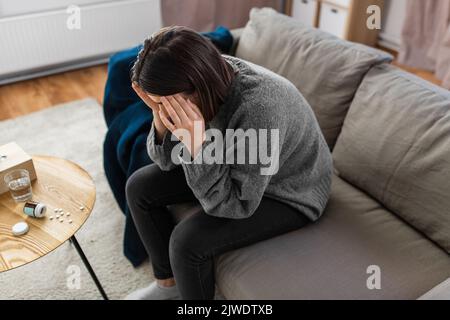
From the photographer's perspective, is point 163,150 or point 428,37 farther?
point 428,37

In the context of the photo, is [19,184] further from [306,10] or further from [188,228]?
[306,10]

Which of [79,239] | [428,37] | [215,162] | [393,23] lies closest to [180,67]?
[215,162]

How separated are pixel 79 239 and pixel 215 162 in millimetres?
931

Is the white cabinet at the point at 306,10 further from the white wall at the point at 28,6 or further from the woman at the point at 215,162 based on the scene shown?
the woman at the point at 215,162

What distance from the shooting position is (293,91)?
3.67 feet

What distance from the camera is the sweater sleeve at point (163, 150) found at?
124 cm

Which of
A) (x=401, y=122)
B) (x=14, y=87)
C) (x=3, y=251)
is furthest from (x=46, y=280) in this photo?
(x=14, y=87)

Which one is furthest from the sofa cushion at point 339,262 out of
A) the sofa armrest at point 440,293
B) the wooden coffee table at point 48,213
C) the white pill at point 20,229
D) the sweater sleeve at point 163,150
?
the white pill at point 20,229

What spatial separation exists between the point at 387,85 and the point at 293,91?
1.22 feet

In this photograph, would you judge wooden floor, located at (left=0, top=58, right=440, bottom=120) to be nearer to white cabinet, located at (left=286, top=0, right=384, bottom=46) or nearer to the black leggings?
white cabinet, located at (left=286, top=0, right=384, bottom=46)

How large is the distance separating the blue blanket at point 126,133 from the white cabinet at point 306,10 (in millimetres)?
1502

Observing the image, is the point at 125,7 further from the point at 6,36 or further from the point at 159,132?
the point at 159,132

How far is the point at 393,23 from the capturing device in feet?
10.2

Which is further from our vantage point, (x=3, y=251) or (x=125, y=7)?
(x=125, y=7)
